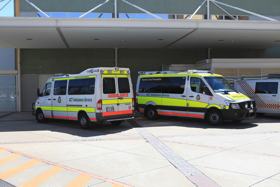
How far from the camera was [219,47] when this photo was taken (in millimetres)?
24688

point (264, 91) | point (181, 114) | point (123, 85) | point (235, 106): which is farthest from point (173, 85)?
point (264, 91)

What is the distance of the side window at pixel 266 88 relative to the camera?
17189 millimetres

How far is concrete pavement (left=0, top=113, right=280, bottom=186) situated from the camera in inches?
275

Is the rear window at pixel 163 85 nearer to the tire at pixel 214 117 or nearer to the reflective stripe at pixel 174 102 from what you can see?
the reflective stripe at pixel 174 102

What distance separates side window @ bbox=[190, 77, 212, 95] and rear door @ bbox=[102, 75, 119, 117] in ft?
11.6

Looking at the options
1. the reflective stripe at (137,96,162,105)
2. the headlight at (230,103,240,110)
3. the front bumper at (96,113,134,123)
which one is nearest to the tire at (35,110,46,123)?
the front bumper at (96,113,134,123)

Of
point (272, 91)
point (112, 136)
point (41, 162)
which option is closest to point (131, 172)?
point (41, 162)

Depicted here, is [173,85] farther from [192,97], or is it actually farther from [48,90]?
[48,90]

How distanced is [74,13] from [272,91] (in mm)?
13248

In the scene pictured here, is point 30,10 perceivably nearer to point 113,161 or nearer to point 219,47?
point 219,47

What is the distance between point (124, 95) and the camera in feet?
47.3

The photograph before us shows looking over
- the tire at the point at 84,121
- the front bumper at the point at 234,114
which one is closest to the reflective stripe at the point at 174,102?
the front bumper at the point at 234,114

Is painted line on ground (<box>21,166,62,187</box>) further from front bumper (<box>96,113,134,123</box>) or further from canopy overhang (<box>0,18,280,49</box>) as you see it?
canopy overhang (<box>0,18,280,49</box>)

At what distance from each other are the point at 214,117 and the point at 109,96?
174 inches
